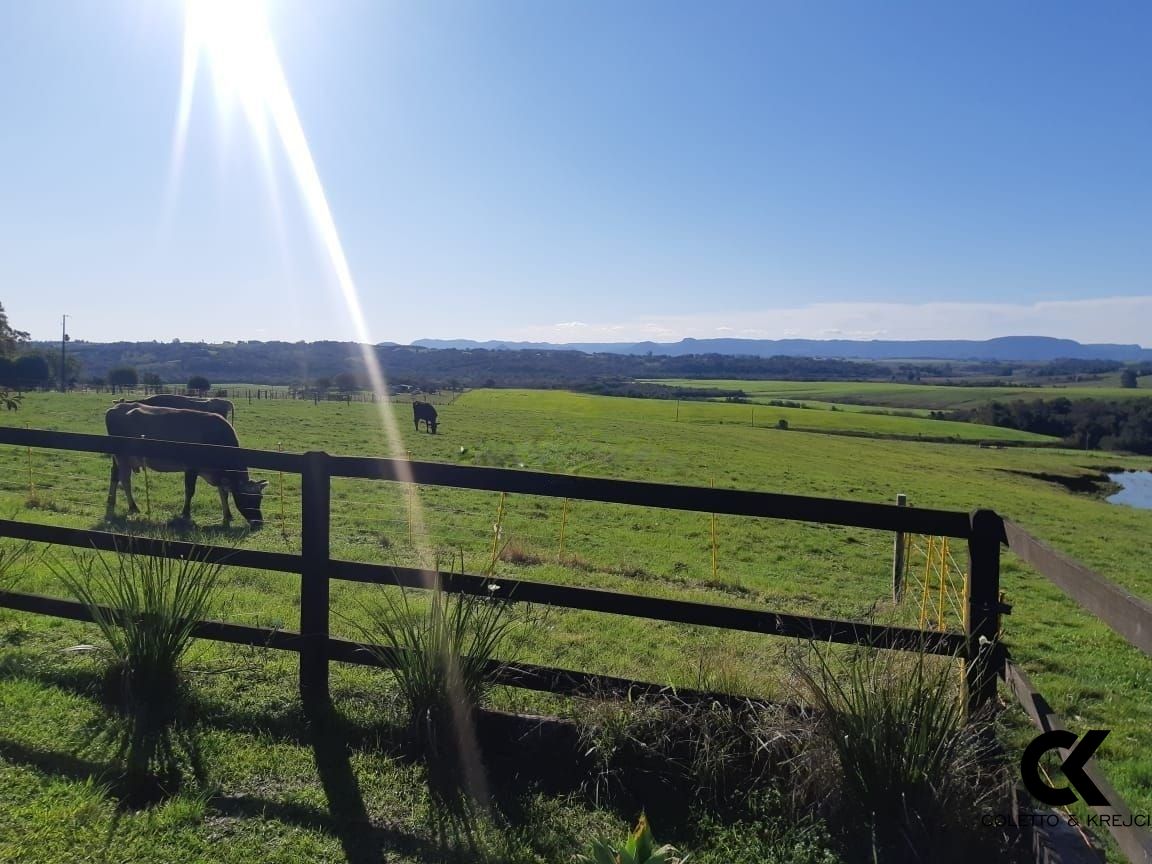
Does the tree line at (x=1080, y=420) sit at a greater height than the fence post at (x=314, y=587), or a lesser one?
lesser

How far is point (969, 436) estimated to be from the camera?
7344 cm

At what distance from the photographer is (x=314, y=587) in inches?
191

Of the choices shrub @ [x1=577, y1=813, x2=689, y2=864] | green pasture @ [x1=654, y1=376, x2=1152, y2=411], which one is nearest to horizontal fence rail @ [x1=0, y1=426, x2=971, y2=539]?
shrub @ [x1=577, y1=813, x2=689, y2=864]

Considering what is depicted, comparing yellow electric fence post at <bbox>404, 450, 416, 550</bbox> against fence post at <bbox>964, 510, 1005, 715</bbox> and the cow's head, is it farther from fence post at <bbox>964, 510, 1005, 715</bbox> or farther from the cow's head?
fence post at <bbox>964, 510, 1005, 715</bbox>

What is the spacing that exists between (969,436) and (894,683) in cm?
7782

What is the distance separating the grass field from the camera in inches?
150

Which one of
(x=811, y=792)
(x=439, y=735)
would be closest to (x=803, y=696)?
(x=811, y=792)

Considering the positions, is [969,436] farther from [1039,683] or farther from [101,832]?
[101,832]

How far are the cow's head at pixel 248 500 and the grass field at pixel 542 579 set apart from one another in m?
0.57

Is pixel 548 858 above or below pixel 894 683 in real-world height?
below

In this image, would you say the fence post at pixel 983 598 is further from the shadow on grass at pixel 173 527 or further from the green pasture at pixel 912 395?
the green pasture at pixel 912 395

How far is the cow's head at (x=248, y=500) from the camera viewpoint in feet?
42.3

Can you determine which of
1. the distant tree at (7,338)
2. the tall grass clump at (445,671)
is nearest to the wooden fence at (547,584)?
the tall grass clump at (445,671)

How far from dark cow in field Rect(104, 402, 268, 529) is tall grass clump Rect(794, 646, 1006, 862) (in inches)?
436
